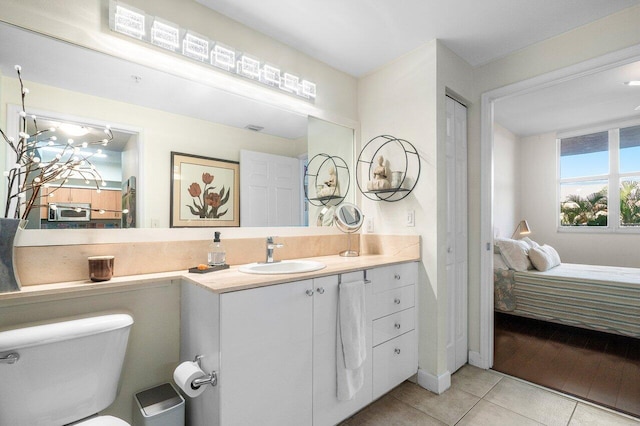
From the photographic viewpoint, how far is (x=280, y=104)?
2.02 m

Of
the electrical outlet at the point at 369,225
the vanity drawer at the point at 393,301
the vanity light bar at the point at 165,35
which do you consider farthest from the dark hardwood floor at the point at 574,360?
the vanity light bar at the point at 165,35

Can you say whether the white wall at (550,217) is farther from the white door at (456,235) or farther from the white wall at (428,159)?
the white wall at (428,159)

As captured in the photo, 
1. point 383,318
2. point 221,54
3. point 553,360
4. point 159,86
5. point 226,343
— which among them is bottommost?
point 553,360

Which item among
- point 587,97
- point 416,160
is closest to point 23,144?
point 416,160

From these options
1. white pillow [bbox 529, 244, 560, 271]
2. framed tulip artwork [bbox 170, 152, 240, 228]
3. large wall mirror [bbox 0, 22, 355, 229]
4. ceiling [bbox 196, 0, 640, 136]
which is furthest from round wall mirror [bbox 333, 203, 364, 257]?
white pillow [bbox 529, 244, 560, 271]

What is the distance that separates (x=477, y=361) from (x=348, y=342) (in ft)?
4.68

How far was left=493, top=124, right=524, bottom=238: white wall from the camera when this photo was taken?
4.31 m

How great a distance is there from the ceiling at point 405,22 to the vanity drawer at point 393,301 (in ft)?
5.45

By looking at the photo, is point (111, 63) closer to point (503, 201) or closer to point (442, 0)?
point (442, 0)

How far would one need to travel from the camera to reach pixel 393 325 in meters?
1.88

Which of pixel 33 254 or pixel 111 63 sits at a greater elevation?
pixel 111 63

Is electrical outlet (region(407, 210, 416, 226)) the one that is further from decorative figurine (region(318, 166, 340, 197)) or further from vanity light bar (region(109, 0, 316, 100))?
vanity light bar (region(109, 0, 316, 100))

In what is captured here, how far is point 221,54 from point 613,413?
10.0 feet

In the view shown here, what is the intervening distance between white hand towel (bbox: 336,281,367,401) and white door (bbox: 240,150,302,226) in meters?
0.71
